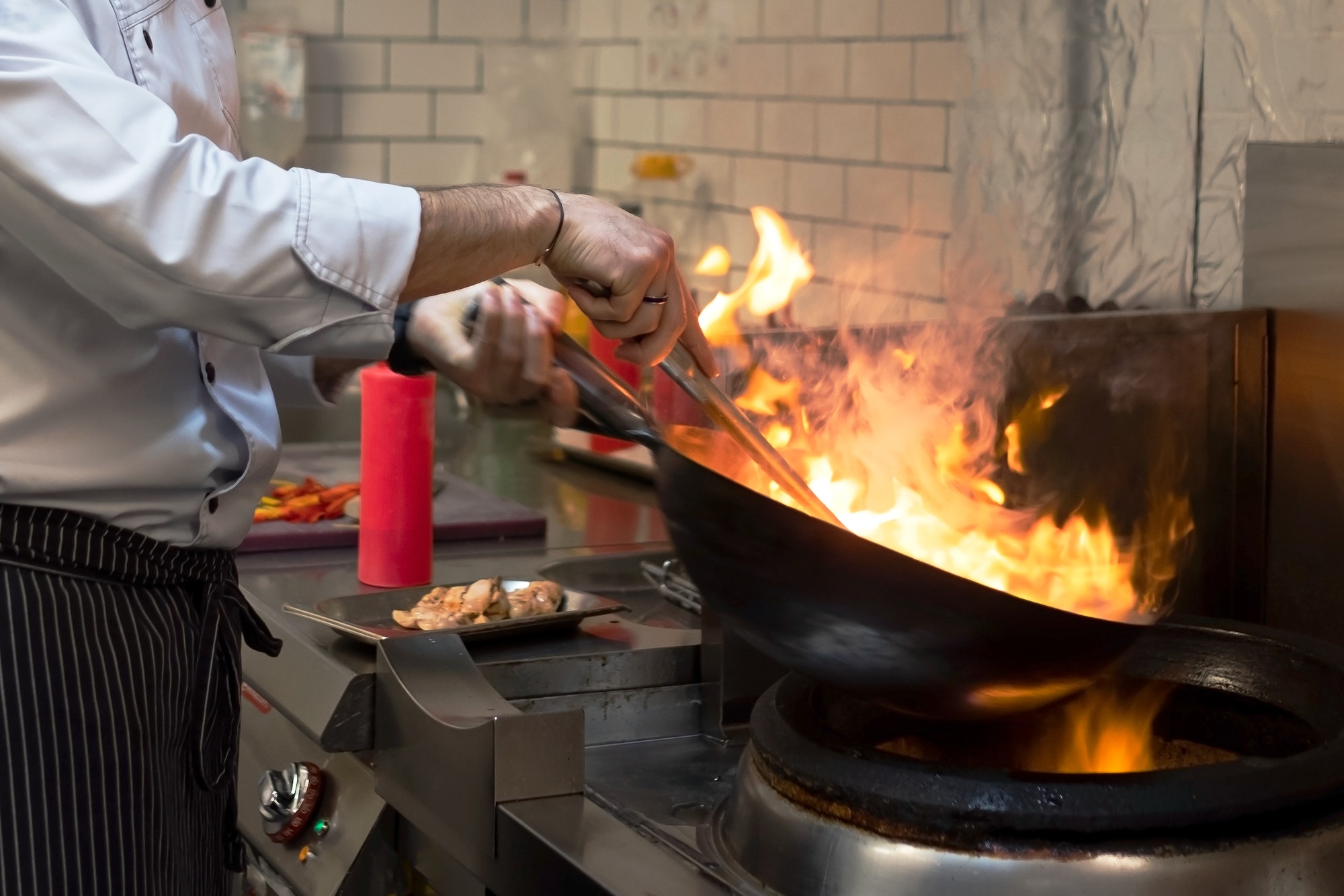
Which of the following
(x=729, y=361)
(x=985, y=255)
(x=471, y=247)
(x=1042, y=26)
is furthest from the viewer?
(x=985, y=255)

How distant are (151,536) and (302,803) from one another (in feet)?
1.28

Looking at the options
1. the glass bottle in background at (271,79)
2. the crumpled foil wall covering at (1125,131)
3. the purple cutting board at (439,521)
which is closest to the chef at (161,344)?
the purple cutting board at (439,521)

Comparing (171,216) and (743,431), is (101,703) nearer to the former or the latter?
(171,216)

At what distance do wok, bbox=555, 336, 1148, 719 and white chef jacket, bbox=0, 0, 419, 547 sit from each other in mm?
268

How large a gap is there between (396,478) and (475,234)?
0.67 metres

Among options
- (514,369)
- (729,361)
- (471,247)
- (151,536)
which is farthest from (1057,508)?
(151,536)

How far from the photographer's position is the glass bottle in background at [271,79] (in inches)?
143

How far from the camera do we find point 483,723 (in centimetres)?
116

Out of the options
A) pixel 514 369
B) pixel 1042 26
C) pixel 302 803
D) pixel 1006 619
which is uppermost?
pixel 1042 26

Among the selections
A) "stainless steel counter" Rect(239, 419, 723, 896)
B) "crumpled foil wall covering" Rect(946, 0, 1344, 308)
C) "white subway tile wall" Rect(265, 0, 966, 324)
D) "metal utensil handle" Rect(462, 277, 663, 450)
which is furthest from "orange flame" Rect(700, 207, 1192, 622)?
"white subway tile wall" Rect(265, 0, 966, 324)

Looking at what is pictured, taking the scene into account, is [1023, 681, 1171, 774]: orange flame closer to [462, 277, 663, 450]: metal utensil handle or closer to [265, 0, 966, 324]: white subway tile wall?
[462, 277, 663, 450]: metal utensil handle

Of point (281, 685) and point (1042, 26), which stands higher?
point (1042, 26)

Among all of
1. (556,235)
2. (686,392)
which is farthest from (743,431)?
→ (556,235)

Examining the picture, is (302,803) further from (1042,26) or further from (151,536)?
(1042,26)
